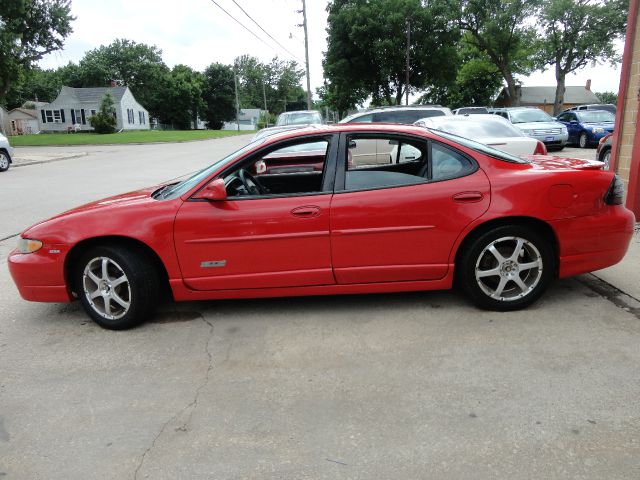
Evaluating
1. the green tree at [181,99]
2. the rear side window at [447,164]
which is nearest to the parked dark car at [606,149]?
the rear side window at [447,164]

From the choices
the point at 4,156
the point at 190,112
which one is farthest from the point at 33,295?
the point at 190,112

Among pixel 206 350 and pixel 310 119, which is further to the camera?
pixel 310 119

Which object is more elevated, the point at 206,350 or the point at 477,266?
the point at 477,266

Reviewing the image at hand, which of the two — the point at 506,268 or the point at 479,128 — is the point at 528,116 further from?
the point at 506,268

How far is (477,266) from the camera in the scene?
3.91 meters

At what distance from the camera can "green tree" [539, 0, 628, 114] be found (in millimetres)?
37750

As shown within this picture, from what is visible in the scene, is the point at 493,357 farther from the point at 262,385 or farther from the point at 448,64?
the point at 448,64

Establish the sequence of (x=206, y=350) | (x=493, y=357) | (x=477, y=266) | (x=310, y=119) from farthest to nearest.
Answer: (x=310, y=119) → (x=477, y=266) → (x=206, y=350) → (x=493, y=357)

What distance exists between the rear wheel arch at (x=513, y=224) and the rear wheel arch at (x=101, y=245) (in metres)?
2.38

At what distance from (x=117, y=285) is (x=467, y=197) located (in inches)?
111

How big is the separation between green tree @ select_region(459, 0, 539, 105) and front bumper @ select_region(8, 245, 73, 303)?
4053 centimetres

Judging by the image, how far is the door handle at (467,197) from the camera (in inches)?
150

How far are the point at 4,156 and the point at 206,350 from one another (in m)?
17.7

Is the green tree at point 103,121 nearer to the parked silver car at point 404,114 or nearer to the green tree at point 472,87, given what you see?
the green tree at point 472,87
